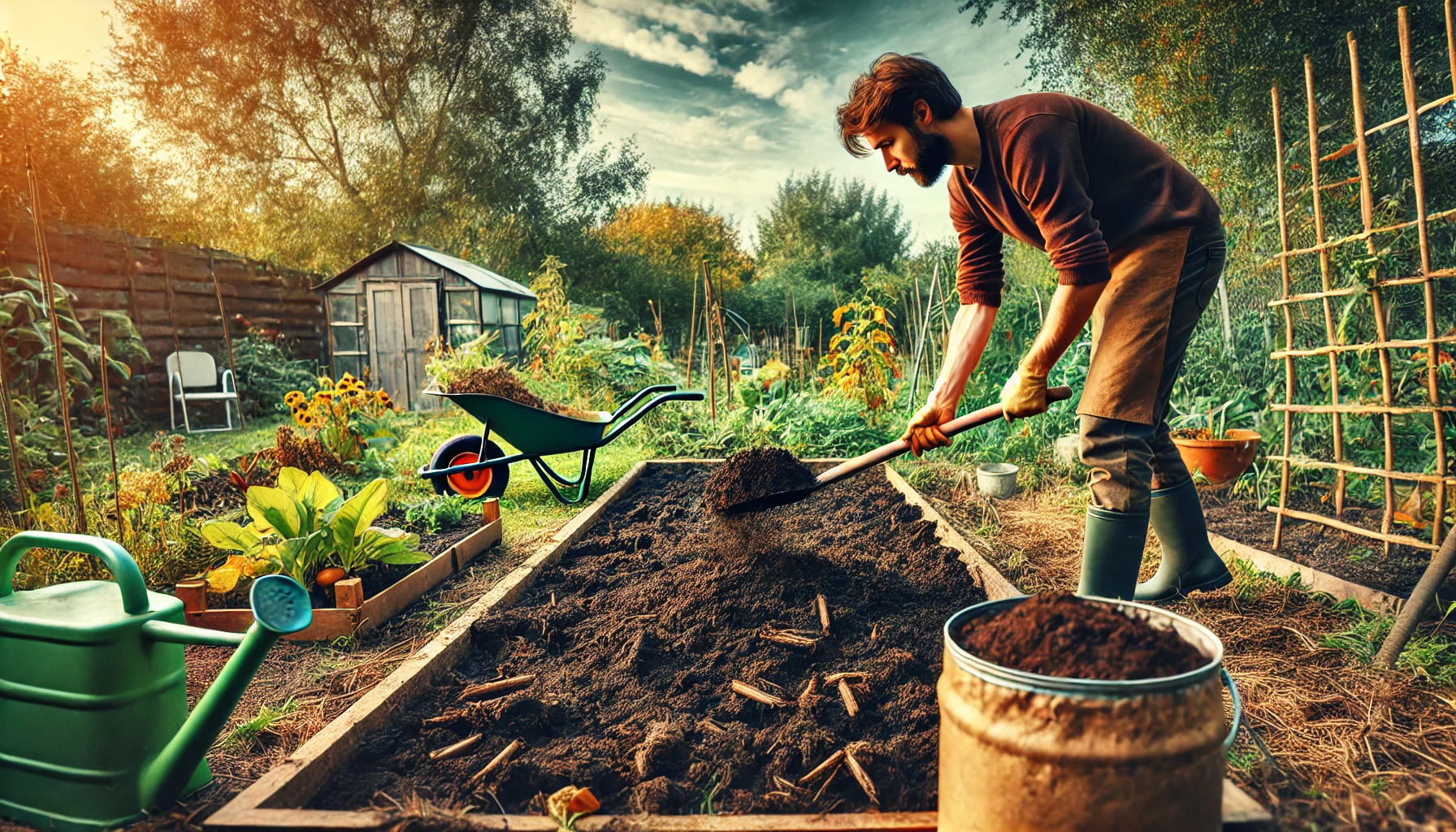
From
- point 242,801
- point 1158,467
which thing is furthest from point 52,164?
point 1158,467

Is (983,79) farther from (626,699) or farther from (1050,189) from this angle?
(626,699)

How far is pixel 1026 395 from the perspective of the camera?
1744 millimetres

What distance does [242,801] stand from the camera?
122 centimetres

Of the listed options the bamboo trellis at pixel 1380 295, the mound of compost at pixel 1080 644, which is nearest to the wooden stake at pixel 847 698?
the mound of compost at pixel 1080 644

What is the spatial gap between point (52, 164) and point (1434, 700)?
1671 centimetres

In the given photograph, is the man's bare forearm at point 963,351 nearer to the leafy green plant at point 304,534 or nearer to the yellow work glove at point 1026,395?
the yellow work glove at point 1026,395

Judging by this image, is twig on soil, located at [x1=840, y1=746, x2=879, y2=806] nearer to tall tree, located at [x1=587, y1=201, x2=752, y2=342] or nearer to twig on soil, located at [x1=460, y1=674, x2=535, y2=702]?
twig on soil, located at [x1=460, y1=674, x2=535, y2=702]

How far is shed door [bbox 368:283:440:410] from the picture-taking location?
9.95 meters

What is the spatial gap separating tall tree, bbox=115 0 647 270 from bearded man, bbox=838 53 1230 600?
17.5 metres

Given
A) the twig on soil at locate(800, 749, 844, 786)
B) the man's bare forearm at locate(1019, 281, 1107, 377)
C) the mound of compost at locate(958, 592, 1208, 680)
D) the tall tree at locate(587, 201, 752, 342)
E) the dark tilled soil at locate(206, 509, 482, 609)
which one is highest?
the tall tree at locate(587, 201, 752, 342)

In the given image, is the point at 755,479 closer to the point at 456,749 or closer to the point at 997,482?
the point at 456,749

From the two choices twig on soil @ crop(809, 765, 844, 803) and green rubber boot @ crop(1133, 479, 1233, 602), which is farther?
green rubber boot @ crop(1133, 479, 1233, 602)

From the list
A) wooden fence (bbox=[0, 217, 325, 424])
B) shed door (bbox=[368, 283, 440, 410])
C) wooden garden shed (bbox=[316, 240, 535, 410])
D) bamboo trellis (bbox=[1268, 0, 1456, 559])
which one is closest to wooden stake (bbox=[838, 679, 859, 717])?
bamboo trellis (bbox=[1268, 0, 1456, 559])

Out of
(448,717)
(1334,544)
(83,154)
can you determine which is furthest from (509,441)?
(83,154)
